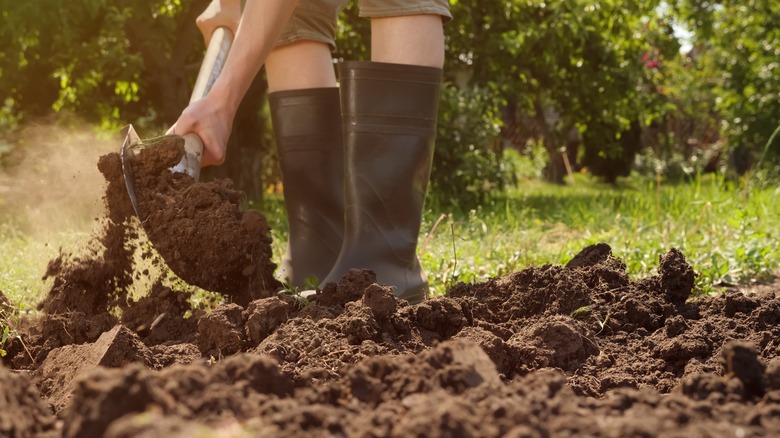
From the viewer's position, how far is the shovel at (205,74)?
103 inches

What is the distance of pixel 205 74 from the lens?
292cm

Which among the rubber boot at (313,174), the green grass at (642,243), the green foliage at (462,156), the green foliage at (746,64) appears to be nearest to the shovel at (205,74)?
the rubber boot at (313,174)

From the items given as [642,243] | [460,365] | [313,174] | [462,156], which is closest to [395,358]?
[460,365]

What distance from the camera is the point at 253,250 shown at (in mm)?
2643

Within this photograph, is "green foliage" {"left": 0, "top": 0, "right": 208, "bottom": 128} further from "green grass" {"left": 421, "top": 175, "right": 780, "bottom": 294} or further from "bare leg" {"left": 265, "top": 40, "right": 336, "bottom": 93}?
"bare leg" {"left": 265, "top": 40, "right": 336, "bottom": 93}

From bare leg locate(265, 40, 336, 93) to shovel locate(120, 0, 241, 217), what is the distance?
0.21 metres

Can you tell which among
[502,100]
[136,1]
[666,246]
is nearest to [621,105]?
[502,100]

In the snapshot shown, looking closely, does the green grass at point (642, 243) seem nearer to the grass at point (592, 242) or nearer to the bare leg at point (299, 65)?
the grass at point (592, 242)

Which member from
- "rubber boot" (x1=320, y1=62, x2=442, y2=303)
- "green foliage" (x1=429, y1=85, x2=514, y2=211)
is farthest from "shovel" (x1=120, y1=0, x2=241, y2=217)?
"green foliage" (x1=429, y1=85, x2=514, y2=211)

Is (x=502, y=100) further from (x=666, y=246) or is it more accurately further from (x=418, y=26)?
(x=418, y=26)

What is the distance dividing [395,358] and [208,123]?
1.39 m

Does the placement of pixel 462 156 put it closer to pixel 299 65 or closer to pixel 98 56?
pixel 98 56

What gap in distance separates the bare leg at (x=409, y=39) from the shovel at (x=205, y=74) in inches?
20.6

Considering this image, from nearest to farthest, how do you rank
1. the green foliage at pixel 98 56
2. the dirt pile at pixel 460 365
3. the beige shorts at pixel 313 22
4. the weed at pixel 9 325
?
1. the dirt pile at pixel 460 365
2. the weed at pixel 9 325
3. the beige shorts at pixel 313 22
4. the green foliage at pixel 98 56
